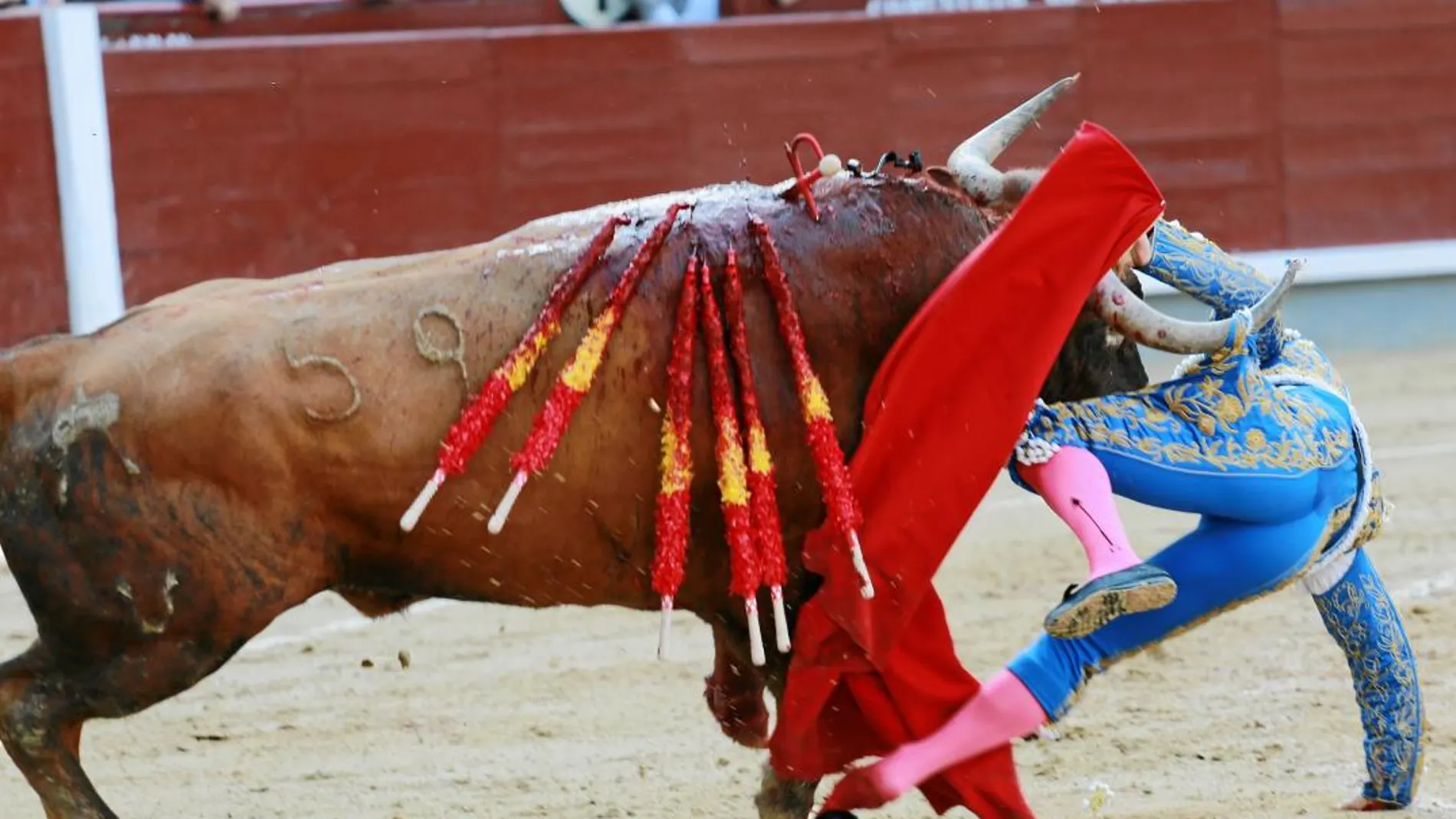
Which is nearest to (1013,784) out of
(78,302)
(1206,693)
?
(1206,693)

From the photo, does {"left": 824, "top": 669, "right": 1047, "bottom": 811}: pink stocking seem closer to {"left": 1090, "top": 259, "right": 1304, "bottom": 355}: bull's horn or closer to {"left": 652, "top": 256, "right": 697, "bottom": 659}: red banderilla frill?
{"left": 652, "top": 256, "right": 697, "bottom": 659}: red banderilla frill

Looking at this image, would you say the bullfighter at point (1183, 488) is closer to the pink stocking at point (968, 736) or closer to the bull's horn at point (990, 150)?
the pink stocking at point (968, 736)

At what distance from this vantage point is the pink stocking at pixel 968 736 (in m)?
2.81

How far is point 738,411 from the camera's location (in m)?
2.79

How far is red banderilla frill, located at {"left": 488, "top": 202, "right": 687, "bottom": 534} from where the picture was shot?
106 inches

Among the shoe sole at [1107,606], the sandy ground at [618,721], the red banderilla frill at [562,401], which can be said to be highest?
the red banderilla frill at [562,401]

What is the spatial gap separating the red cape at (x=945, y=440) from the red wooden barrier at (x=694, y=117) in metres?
5.16

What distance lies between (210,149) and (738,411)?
5.23 meters

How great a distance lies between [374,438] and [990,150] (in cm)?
103

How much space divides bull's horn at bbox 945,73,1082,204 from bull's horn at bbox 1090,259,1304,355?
0.73 ft

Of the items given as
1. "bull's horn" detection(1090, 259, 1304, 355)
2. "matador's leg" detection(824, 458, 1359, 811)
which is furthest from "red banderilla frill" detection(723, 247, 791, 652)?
"bull's horn" detection(1090, 259, 1304, 355)

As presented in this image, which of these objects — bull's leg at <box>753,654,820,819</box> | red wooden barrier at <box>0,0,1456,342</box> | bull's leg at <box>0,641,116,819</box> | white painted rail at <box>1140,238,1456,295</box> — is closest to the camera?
bull's leg at <box>0,641,116,819</box>

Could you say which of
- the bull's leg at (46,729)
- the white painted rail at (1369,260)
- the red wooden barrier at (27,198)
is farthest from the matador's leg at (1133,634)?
the white painted rail at (1369,260)

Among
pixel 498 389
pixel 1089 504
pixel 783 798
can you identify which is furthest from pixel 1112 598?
pixel 498 389
